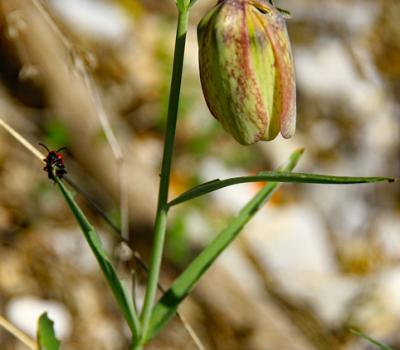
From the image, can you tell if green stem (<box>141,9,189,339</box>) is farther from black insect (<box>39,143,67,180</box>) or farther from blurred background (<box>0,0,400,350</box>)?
blurred background (<box>0,0,400,350</box>)

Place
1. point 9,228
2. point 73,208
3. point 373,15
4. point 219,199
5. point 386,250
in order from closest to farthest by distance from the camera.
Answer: point 73,208, point 9,228, point 219,199, point 386,250, point 373,15

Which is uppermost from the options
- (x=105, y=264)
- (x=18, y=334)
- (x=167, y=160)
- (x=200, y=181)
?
(x=200, y=181)

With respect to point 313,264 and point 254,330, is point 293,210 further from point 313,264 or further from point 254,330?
point 254,330

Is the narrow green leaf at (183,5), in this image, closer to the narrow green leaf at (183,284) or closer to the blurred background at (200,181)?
the narrow green leaf at (183,284)

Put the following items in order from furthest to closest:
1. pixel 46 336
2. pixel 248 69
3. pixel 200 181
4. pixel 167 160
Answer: pixel 200 181 → pixel 46 336 → pixel 167 160 → pixel 248 69

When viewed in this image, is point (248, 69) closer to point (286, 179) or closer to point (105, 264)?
point (286, 179)

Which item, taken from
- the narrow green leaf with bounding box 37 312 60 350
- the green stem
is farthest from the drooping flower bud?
the narrow green leaf with bounding box 37 312 60 350

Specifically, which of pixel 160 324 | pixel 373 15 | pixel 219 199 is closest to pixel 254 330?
pixel 219 199

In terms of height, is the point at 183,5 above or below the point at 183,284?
above

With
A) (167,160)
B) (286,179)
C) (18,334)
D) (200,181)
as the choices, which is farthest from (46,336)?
(200,181)
